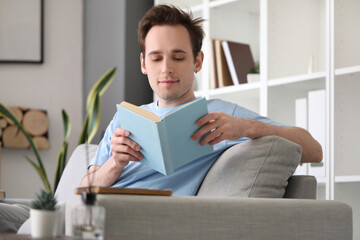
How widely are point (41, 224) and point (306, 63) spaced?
256 cm

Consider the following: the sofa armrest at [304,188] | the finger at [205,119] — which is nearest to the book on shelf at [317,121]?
the sofa armrest at [304,188]

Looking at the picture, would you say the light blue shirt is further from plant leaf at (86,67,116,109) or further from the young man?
plant leaf at (86,67,116,109)

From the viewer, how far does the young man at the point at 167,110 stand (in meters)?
1.71

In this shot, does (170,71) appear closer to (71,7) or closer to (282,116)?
(282,116)

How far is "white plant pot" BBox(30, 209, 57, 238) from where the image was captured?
3.55 ft

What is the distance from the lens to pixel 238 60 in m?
3.63

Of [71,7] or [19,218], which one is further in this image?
[71,7]

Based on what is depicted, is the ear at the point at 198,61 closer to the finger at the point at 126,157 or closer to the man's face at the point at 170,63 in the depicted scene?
the man's face at the point at 170,63

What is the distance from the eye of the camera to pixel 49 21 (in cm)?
479

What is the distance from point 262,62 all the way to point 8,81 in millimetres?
2145

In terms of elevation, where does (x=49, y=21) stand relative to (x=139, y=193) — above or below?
above

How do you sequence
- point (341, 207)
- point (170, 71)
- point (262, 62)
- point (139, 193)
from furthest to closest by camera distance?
point (262, 62) < point (170, 71) < point (341, 207) < point (139, 193)

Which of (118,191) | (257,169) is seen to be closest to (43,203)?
(118,191)

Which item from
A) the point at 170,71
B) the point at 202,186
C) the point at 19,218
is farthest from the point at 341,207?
the point at 19,218
